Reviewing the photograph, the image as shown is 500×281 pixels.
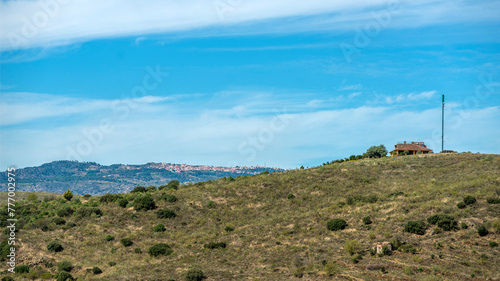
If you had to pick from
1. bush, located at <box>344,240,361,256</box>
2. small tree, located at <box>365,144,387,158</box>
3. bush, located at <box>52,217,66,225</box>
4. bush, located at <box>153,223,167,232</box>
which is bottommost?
bush, located at <box>344,240,361,256</box>

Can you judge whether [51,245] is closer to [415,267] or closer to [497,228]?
[415,267]

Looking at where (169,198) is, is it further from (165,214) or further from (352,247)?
(352,247)

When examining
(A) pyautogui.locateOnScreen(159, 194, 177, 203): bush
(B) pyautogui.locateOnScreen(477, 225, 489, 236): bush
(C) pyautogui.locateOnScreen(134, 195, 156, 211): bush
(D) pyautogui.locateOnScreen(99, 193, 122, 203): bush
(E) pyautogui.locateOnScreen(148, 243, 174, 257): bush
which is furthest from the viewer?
(D) pyautogui.locateOnScreen(99, 193, 122, 203): bush

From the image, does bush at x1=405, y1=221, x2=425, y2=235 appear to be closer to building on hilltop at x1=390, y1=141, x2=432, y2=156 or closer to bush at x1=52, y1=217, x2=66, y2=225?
bush at x1=52, y1=217, x2=66, y2=225

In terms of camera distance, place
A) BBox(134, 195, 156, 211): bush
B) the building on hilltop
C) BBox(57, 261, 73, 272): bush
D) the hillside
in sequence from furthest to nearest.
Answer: the building on hilltop < BBox(134, 195, 156, 211): bush < BBox(57, 261, 73, 272): bush < the hillside

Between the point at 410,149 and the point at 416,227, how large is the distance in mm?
62727

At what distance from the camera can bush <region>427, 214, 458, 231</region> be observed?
143 feet

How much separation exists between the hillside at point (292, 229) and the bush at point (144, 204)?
51 centimetres

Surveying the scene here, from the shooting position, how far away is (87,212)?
204 ft

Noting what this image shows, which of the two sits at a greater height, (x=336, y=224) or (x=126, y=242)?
(x=336, y=224)

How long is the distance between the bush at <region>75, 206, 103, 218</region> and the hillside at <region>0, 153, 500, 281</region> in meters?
0.22

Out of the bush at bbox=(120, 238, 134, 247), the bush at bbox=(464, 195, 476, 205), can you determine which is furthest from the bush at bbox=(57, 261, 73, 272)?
the bush at bbox=(464, 195, 476, 205)

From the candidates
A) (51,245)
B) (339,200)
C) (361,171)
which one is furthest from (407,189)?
(51,245)

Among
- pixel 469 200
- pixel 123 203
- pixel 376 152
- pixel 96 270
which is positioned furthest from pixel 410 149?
pixel 96 270
